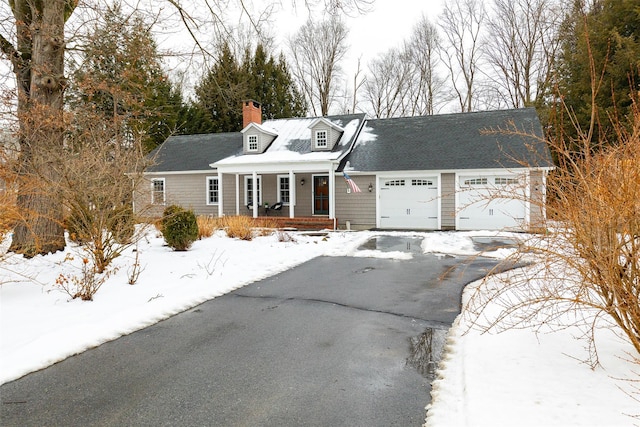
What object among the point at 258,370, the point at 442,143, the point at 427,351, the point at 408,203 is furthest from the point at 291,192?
the point at 258,370

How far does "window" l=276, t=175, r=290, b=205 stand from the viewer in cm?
1933

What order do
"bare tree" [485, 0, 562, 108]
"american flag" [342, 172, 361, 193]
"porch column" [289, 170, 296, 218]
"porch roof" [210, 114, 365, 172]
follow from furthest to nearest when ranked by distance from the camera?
"bare tree" [485, 0, 562, 108]
"porch column" [289, 170, 296, 218]
"porch roof" [210, 114, 365, 172]
"american flag" [342, 172, 361, 193]

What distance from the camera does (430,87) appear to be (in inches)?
1265

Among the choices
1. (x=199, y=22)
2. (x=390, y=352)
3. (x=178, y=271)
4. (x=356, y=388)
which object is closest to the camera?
(x=356, y=388)

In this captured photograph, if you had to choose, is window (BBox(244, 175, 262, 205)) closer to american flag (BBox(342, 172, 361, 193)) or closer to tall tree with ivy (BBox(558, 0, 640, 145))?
american flag (BBox(342, 172, 361, 193))

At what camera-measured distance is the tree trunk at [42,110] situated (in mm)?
8195

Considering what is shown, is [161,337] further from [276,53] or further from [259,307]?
[276,53]

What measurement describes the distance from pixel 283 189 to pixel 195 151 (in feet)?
19.6

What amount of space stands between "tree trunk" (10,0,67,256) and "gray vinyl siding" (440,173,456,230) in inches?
523

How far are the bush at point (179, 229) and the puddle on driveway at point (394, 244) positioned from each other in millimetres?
4861

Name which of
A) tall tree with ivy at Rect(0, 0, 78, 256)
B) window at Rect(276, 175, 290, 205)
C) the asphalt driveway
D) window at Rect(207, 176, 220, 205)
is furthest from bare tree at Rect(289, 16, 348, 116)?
the asphalt driveway

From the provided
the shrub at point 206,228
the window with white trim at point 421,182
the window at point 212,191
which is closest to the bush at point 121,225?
the shrub at point 206,228

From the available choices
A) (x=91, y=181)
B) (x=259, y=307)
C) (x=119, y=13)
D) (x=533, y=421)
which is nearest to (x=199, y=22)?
(x=119, y=13)

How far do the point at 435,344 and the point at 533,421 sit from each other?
1.72m
